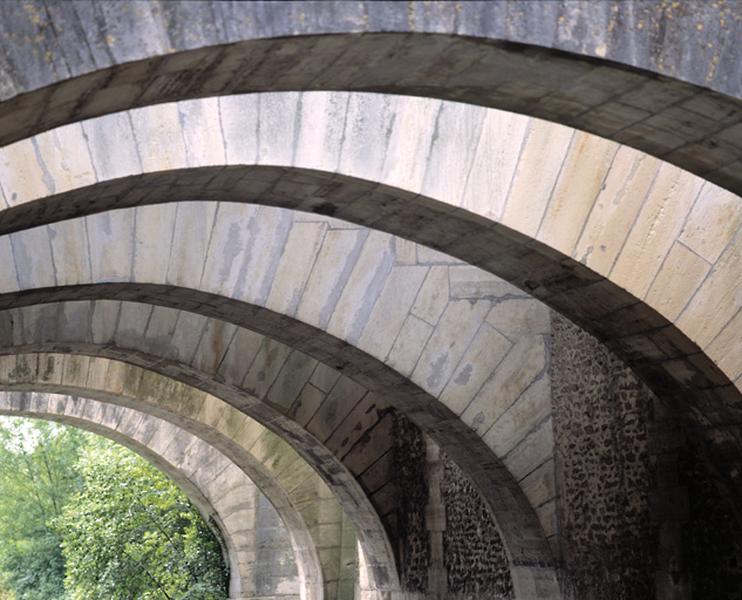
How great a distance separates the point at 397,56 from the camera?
394 cm

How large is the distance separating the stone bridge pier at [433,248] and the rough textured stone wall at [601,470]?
0.02m

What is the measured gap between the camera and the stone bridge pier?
12.6 ft

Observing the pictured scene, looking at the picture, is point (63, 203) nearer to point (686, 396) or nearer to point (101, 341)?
point (686, 396)

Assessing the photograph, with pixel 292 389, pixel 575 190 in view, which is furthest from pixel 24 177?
pixel 292 389

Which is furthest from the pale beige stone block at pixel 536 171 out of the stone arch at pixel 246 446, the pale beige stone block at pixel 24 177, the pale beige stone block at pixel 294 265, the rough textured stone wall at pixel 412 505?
the rough textured stone wall at pixel 412 505

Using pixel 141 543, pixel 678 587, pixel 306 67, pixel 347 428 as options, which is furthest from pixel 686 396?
pixel 141 543

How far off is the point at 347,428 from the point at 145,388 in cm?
224

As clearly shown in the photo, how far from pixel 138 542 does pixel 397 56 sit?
15.3 meters

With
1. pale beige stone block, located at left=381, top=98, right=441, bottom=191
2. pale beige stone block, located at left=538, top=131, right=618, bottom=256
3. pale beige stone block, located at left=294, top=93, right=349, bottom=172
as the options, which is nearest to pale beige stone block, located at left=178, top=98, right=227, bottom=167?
pale beige stone block, located at left=294, top=93, right=349, bottom=172

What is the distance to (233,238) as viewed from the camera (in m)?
8.06

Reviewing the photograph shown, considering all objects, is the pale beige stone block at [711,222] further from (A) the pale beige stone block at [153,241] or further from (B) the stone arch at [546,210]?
(A) the pale beige stone block at [153,241]

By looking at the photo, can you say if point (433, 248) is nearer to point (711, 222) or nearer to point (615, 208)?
point (615, 208)

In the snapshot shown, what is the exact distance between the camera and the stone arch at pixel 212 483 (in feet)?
51.6

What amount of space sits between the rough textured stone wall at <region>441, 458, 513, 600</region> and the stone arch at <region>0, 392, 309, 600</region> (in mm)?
5295
